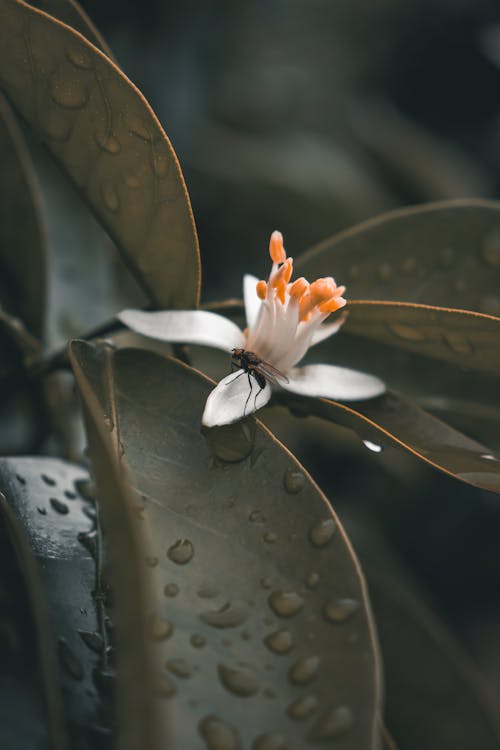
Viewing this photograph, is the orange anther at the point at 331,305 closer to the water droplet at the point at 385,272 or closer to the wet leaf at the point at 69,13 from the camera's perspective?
the water droplet at the point at 385,272

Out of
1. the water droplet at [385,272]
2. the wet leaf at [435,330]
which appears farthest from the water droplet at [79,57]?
the water droplet at [385,272]

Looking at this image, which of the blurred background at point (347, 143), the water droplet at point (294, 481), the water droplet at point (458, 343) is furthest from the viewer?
the blurred background at point (347, 143)

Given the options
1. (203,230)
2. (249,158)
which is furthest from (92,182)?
(249,158)

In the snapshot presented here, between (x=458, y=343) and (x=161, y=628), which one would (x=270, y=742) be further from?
(x=458, y=343)

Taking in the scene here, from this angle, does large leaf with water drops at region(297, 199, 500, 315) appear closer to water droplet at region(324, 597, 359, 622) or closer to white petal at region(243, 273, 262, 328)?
white petal at region(243, 273, 262, 328)

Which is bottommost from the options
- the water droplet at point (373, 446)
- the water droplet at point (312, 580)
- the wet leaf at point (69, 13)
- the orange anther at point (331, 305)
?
the water droplet at point (312, 580)

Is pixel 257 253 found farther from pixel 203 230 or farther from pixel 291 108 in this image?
pixel 291 108

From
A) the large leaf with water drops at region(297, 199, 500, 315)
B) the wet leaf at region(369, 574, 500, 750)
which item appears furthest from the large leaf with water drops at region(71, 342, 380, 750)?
the wet leaf at region(369, 574, 500, 750)
